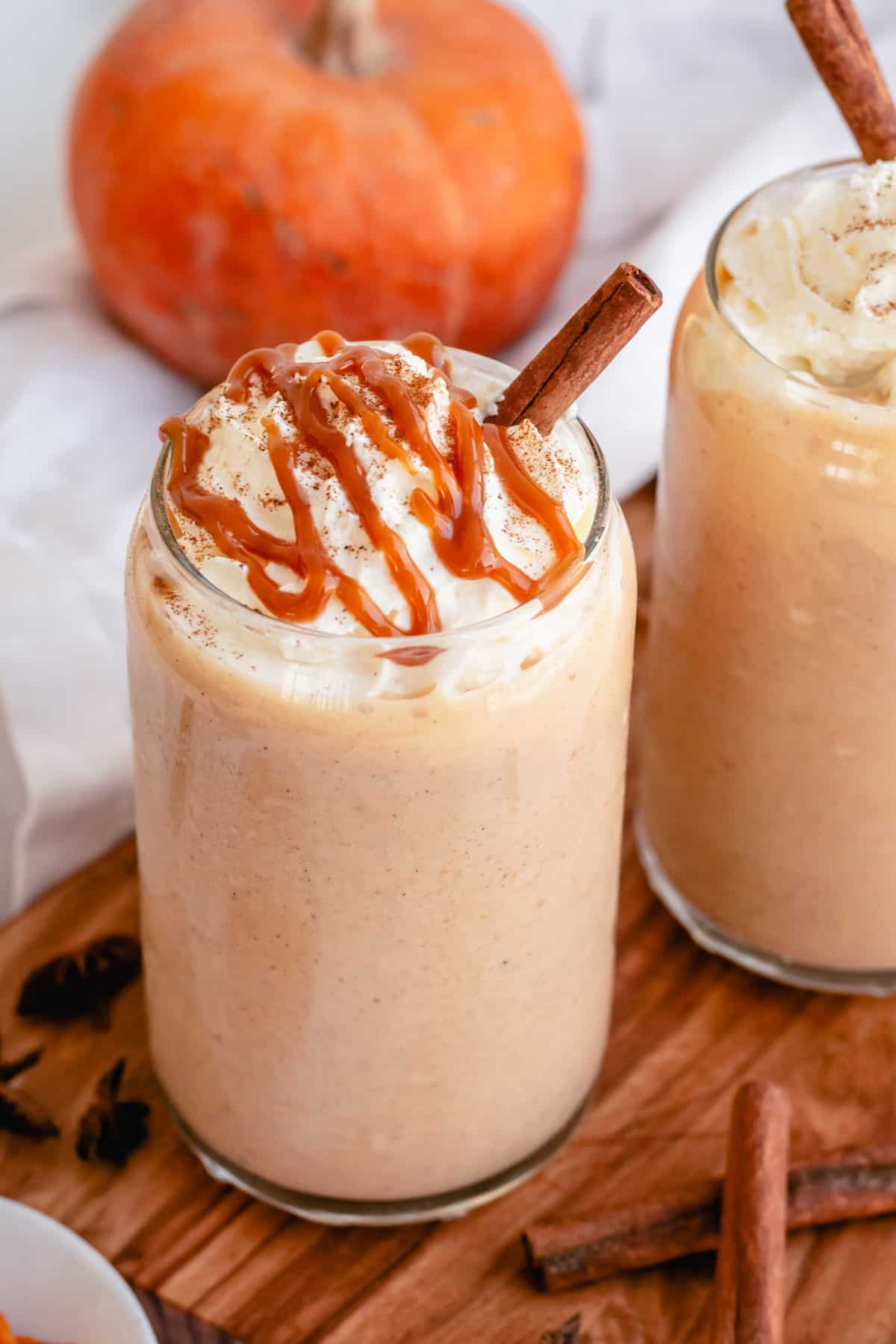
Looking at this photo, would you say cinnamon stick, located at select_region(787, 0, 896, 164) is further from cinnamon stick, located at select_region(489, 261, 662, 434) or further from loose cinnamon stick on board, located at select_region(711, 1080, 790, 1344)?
loose cinnamon stick on board, located at select_region(711, 1080, 790, 1344)

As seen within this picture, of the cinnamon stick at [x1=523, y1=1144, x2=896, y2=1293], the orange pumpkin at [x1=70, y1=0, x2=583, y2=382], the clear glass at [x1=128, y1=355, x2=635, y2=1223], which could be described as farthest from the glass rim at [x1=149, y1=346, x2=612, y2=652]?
the orange pumpkin at [x1=70, y1=0, x2=583, y2=382]

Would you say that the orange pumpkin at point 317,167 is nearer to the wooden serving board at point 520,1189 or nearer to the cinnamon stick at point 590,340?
the wooden serving board at point 520,1189

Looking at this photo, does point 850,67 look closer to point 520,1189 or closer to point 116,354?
point 520,1189

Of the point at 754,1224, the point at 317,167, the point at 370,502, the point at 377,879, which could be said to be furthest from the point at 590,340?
the point at 317,167

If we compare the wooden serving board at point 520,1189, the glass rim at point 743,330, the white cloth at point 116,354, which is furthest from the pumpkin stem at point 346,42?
the wooden serving board at point 520,1189

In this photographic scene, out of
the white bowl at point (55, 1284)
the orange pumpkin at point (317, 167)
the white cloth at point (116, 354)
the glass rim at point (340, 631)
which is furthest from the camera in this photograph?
the orange pumpkin at point (317, 167)
